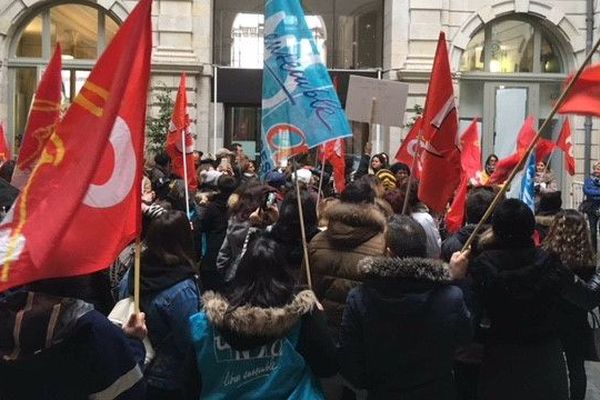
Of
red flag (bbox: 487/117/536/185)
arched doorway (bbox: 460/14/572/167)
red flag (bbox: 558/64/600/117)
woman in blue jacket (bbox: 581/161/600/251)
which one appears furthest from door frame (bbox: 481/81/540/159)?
red flag (bbox: 558/64/600/117)

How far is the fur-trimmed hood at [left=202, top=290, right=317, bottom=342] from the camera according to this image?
11.5 ft

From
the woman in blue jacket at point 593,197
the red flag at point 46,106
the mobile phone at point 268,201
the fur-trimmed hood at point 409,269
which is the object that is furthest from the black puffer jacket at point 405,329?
the woman in blue jacket at point 593,197

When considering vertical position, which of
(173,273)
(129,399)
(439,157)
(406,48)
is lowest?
(129,399)

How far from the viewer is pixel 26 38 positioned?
801 inches

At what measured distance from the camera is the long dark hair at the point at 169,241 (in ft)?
14.3

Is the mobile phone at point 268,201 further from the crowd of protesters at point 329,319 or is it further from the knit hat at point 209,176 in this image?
the knit hat at point 209,176

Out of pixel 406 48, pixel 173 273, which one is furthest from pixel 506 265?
pixel 406 48

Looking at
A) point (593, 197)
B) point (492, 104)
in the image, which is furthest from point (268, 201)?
point (492, 104)

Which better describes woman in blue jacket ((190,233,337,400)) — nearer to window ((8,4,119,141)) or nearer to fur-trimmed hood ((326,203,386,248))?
fur-trimmed hood ((326,203,386,248))

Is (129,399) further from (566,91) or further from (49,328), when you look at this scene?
(566,91)

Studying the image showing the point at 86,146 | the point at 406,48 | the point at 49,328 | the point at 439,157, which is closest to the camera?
the point at 49,328

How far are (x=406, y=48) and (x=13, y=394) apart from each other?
1774cm

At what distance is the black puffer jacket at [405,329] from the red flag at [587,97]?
90.5 inches

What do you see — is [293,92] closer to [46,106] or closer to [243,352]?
[46,106]
